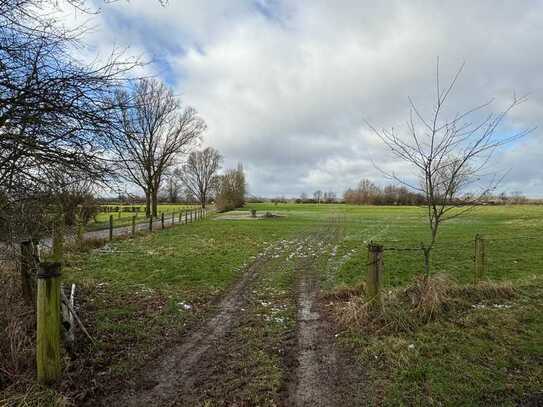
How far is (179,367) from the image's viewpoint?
408 centimetres

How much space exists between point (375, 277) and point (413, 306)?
33.2 inches

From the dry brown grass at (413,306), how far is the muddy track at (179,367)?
2.06 meters

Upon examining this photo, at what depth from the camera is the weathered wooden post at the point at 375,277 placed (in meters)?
5.32

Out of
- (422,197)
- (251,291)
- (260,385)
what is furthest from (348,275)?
(260,385)

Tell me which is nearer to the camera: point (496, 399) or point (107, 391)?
point (496, 399)

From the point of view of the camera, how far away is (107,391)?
354cm

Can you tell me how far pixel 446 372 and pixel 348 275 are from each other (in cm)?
602

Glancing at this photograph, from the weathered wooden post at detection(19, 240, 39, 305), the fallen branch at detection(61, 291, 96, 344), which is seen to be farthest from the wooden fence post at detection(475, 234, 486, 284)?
the weathered wooden post at detection(19, 240, 39, 305)

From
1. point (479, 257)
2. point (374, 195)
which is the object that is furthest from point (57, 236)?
point (374, 195)

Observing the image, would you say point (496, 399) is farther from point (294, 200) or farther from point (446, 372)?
point (294, 200)

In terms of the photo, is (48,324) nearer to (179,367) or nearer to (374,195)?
(179,367)

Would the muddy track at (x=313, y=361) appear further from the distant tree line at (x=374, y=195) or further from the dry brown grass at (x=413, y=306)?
the distant tree line at (x=374, y=195)

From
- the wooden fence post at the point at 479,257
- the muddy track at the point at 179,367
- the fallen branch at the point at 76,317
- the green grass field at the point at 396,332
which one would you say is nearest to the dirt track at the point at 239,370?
the muddy track at the point at 179,367

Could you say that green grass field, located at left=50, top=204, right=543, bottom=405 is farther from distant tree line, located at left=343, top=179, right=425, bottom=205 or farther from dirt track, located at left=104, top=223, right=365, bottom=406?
distant tree line, located at left=343, top=179, right=425, bottom=205
